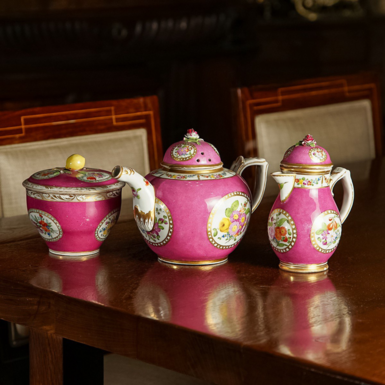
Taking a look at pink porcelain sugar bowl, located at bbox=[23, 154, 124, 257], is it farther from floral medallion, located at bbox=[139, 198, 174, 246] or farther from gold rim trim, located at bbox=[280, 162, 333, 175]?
gold rim trim, located at bbox=[280, 162, 333, 175]

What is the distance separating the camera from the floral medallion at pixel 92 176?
3.06 feet

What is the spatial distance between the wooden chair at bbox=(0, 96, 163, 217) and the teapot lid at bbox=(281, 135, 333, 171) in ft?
2.23

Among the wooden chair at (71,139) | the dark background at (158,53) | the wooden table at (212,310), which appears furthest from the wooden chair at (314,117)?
the dark background at (158,53)

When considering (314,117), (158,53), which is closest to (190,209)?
(314,117)

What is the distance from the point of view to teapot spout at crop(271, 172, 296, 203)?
0.87 m

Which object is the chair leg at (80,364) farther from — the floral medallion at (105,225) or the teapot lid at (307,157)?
the teapot lid at (307,157)

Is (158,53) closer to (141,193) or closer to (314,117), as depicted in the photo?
(314,117)

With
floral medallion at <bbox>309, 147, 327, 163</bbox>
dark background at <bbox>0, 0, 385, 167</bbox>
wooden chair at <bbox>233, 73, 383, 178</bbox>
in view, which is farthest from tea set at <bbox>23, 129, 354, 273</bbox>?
dark background at <bbox>0, 0, 385, 167</bbox>

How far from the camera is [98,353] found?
42.9 inches

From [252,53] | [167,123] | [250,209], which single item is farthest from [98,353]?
[252,53]

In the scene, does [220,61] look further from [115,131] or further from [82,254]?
[82,254]

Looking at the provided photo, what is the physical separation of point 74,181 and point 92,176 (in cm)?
3

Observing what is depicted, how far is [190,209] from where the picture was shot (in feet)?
2.85

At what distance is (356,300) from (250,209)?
0.66 ft
